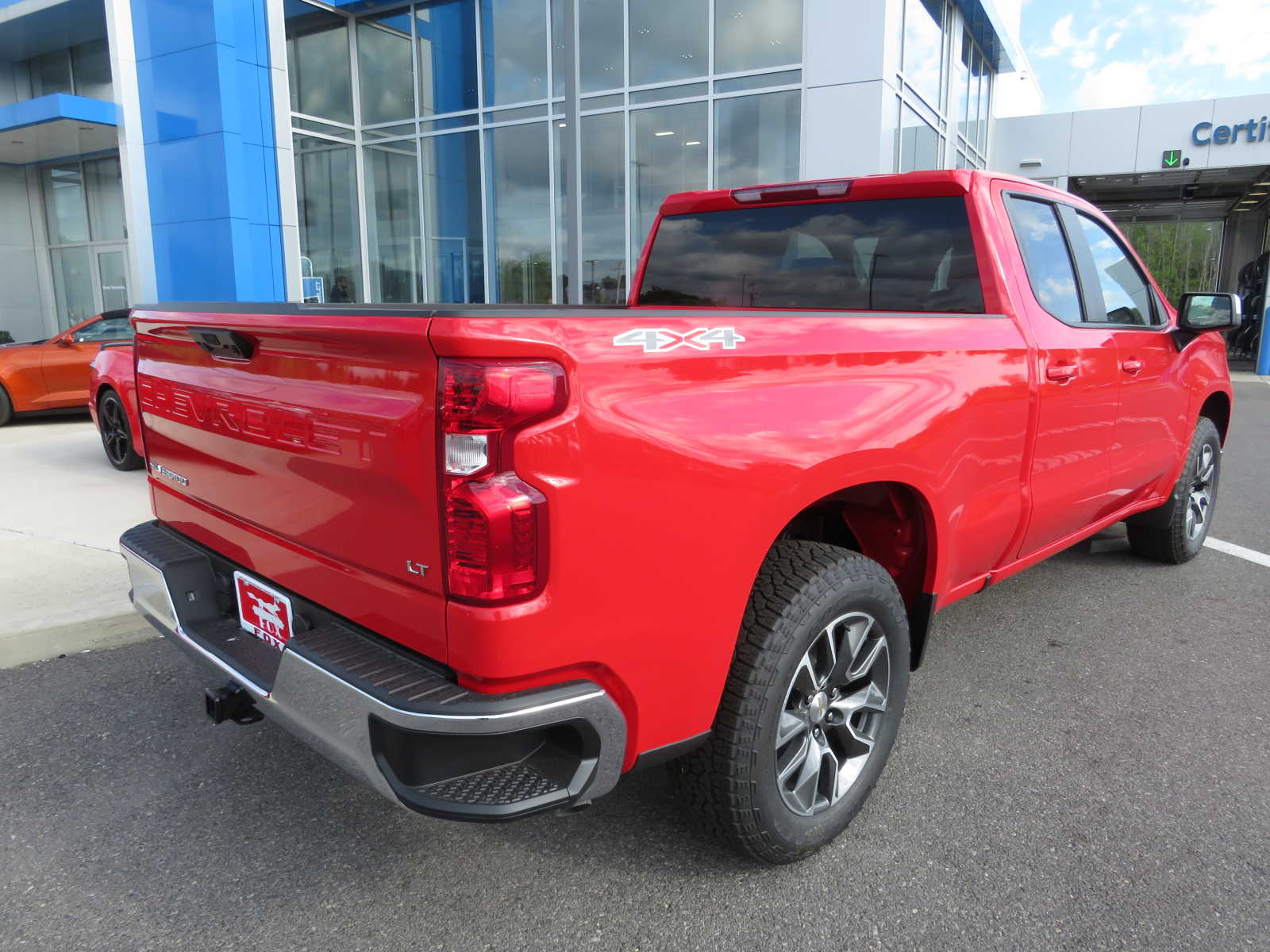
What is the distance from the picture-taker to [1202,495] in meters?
5.22

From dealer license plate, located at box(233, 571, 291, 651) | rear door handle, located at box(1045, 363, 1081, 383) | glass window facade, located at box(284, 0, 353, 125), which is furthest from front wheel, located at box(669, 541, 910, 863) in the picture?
glass window facade, located at box(284, 0, 353, 125)

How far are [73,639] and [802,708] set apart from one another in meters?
3.31

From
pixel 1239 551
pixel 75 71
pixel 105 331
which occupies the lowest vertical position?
pixel 1239 551

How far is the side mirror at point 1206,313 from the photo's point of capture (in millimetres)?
4211

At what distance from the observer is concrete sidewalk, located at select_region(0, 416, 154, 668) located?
158 inches

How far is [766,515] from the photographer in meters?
2.11

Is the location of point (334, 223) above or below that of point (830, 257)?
above

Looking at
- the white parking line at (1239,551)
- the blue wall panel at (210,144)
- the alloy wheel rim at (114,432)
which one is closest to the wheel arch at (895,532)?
the white parking line at (1239,551)

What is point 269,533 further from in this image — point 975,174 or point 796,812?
point 975,174

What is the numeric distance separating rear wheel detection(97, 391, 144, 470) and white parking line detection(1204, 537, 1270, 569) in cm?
807

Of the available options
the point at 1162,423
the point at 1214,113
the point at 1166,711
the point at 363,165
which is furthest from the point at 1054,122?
the point at 1166,711

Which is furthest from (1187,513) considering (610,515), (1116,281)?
(610,515)

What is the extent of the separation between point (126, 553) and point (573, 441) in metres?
1.81

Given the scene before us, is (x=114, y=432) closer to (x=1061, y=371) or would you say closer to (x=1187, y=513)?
(x=1061, y=371)
